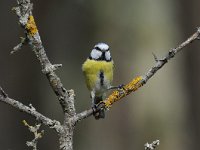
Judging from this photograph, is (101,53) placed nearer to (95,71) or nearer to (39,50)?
(95,71)

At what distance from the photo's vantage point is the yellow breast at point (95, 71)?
3959 millimetres

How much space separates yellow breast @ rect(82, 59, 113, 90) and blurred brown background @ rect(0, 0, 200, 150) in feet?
7.76

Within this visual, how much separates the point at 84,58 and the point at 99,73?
4.10 metres

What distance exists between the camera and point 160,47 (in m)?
14.1

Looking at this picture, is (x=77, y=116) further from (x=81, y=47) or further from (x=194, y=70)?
(x=81, y=47)

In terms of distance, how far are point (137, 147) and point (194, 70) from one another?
2.64 meters

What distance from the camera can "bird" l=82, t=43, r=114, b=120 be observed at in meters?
3.95

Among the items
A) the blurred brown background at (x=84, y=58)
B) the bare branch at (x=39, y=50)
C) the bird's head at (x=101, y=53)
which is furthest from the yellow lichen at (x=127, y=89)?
the blurred brown background at (x=84, y=58)

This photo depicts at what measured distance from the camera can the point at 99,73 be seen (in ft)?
13.1

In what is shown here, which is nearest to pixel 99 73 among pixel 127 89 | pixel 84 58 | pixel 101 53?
pixel 101 53

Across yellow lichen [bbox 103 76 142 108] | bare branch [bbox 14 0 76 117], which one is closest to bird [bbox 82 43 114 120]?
yellow lichen [bbox 103 76 142 108]

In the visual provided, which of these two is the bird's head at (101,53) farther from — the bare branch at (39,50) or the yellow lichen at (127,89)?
the bare branch at (39,50)

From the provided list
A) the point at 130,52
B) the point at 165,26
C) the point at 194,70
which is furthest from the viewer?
the point at 165,26

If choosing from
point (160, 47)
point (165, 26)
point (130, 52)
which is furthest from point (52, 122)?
point (160, 47)
